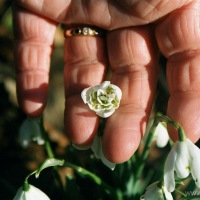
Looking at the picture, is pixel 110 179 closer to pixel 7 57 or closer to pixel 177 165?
pixel 177 165

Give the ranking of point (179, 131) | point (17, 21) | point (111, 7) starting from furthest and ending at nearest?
point (17, 21)
point (111, 7)
point (179, 131)


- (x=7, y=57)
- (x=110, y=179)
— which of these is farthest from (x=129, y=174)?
(x=7, y=57)

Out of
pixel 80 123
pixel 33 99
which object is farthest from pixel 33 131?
pixel 80 123

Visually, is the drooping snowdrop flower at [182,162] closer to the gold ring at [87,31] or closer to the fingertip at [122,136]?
the fingertip at [122,136]

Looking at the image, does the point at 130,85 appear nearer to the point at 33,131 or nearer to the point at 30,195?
the point at 33,131

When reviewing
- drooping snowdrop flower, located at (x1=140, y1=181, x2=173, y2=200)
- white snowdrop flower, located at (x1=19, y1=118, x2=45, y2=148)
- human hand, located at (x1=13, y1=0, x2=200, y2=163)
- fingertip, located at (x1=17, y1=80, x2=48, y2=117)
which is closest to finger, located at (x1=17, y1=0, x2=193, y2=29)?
human hand, located at (x1=13, y1=0, x2=200, y2=163)

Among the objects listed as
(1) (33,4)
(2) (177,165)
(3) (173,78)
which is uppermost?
(1) (33,4)

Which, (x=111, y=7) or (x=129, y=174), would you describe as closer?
(x=129, y=174)
